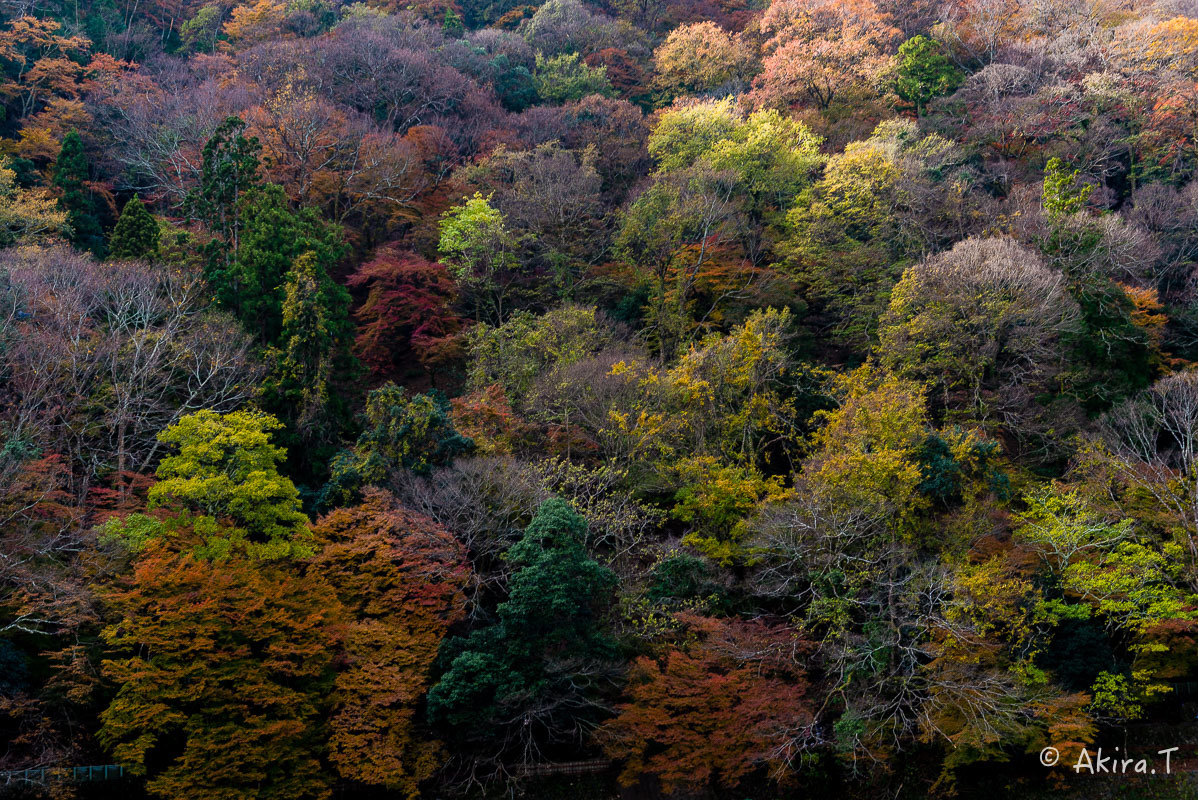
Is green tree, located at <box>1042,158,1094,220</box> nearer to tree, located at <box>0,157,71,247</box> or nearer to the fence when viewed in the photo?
the fence

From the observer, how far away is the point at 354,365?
33469 millimetres

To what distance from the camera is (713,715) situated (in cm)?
2441

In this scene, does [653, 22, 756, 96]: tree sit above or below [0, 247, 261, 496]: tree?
above

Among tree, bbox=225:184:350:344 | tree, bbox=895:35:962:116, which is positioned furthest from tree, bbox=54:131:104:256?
tree, bbox=895:35:962:116

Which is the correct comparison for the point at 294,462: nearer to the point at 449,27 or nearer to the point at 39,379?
the point at 39,379

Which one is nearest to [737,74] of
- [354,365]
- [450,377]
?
[450,377]

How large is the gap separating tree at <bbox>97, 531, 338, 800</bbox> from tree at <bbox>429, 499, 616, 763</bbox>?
11.5 feet

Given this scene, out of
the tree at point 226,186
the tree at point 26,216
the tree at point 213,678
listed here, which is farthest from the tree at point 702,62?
the tree at point 213,678

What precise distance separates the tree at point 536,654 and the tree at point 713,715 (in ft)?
4.46

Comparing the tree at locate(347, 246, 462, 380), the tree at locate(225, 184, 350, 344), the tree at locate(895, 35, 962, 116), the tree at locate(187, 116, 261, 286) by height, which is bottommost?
the tree at locate(347, 246, 462, 380)

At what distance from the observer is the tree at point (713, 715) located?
24391mm

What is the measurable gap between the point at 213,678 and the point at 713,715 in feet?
40.9

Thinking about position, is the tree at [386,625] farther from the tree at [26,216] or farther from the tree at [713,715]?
the tree at [26,216]

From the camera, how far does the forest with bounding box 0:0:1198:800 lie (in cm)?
2364
